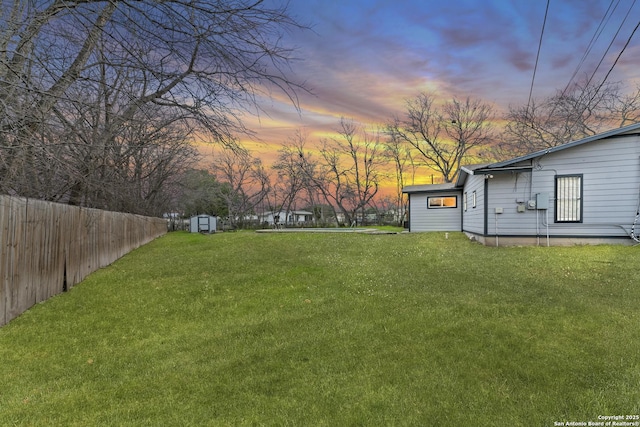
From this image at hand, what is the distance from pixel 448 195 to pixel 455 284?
44.8ft

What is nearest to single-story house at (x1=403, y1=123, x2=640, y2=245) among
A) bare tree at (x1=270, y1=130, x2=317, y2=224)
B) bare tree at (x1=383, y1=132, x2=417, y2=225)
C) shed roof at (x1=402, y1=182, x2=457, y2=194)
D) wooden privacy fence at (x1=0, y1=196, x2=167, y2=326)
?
shed roof at (x1=402, y1=182, x2=457, y2=194)

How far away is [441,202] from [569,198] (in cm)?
835

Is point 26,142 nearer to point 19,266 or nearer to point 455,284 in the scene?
point 19,266

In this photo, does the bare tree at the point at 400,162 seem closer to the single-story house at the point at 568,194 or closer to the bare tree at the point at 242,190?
the bare tree at the point at 242,190

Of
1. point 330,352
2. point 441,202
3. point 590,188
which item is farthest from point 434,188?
point 330,352

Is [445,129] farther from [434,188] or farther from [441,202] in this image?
[441,202]

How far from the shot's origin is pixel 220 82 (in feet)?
12.3

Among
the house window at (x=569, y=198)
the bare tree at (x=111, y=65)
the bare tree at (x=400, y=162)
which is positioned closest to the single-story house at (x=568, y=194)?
the house window at (x=569, y=198)

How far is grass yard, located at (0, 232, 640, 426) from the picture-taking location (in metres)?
2.50

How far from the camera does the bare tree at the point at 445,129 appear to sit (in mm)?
31297

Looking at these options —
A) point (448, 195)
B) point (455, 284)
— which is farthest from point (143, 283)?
point (448, 195)

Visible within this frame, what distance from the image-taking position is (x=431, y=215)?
64.1ft

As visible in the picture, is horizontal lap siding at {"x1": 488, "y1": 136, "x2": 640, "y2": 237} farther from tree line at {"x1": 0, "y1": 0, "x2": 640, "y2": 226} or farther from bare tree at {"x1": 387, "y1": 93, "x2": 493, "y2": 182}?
bare tree at {"x1": 387, "y1": 93, "x2": 493, "y2": 182}

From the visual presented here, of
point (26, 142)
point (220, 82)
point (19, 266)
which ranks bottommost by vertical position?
point (19, 266)
